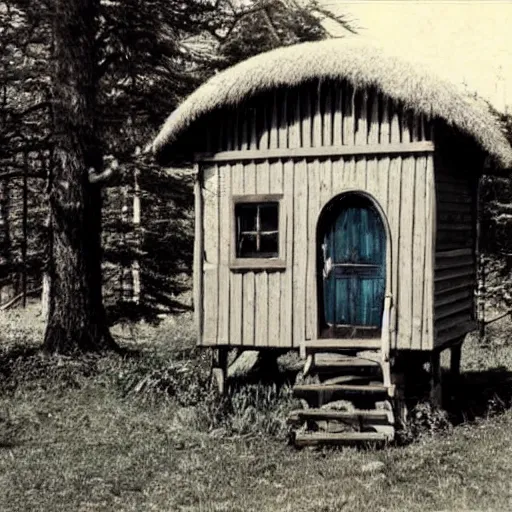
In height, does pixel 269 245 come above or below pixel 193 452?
above

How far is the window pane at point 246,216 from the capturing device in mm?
13633

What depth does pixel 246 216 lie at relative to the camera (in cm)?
1370

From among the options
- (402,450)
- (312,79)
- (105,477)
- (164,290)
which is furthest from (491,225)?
(105,477)

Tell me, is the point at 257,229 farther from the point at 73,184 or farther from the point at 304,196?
the point at 73,184

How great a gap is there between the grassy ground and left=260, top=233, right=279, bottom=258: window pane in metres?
2.12

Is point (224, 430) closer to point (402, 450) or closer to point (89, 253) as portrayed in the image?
point (402, 450)

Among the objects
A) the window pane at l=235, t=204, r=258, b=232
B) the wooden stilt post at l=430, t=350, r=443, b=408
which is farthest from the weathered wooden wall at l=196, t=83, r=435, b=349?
the wooden stilt post at l=430, t=350, r=443, b=408

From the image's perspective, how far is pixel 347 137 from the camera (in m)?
13.0

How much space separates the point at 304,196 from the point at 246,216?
100cm

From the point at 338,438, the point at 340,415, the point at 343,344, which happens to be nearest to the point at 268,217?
the point at 343,344

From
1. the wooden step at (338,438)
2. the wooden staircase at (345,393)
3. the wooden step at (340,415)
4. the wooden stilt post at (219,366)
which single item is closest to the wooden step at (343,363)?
the wooden staircase at (345,393)

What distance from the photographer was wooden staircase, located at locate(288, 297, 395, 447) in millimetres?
11461

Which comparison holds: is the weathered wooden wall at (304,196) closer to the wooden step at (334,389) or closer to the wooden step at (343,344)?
the wooden step at (343,344)

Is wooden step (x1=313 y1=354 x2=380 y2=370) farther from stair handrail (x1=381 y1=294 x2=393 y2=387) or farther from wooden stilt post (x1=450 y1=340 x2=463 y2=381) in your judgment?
wooden stilt post (x1=450 y1=340 x2=463 y2=381)
